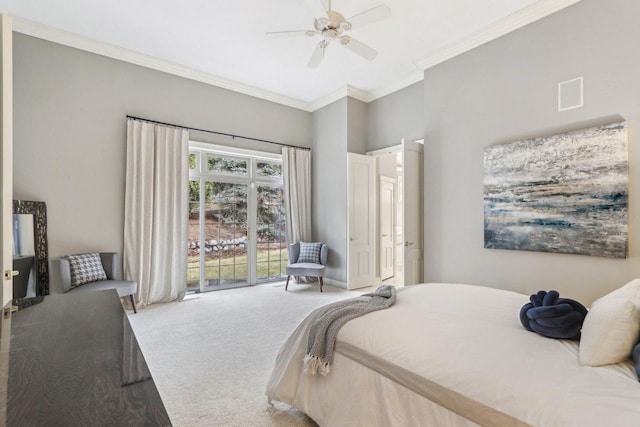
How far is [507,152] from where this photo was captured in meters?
3.22

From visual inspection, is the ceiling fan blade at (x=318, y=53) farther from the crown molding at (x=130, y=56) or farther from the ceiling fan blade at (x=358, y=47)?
the crown molding at (x=130, y=56)

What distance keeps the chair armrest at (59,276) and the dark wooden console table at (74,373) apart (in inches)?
102

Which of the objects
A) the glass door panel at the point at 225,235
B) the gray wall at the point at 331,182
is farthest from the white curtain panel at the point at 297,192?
the glass door panel at the point at 225,235

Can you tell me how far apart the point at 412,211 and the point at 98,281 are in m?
3.99

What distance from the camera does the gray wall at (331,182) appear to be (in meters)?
5.34

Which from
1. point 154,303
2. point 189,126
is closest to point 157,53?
point 189,126

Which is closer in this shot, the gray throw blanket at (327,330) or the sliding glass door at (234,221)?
the gray throw blanket at (327,330)

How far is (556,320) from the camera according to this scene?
1.49 metres

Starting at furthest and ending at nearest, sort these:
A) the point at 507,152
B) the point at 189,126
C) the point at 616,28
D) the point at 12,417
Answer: the point at 189,126 < the point at 507,152 < the point at 616,28 < the point at 12,417

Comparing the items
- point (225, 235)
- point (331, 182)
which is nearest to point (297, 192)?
→ point (331, 182)

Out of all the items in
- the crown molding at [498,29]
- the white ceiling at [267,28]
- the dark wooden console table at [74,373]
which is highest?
the white ceiling at [267,28]

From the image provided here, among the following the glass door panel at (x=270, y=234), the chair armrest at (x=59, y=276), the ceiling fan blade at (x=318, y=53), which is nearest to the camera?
the ceiling fan blade at (x=318, y=53)

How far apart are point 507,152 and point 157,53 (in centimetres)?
461

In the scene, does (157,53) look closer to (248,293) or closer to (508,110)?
(248,293)
